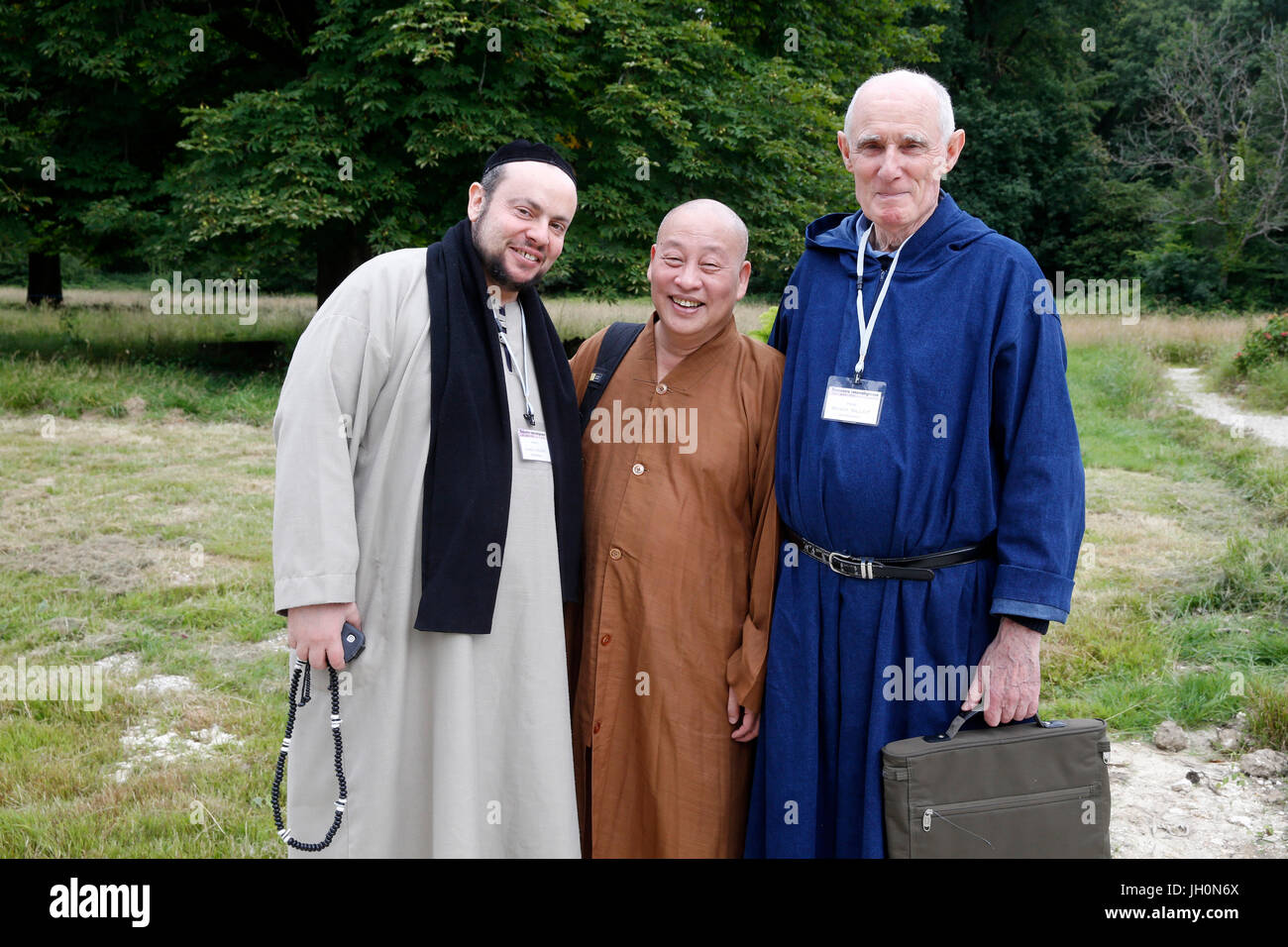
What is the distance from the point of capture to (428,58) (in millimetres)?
10906

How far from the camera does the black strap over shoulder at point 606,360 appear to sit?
308cm

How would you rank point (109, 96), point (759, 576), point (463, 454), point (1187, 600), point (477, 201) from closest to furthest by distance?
point (463, 454) → point (759, 576) → point (477, 201) → point (1187, 600) → point (109, 96)

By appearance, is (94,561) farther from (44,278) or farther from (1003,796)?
(44,278)

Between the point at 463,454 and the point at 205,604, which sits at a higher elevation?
the point at 463,454

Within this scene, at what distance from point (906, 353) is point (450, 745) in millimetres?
1511

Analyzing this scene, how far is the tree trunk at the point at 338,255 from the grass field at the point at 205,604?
108 inches

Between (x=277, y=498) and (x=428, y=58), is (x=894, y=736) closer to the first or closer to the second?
(x=277, y=498)

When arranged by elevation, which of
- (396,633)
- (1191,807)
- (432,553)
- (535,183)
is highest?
(535,183)

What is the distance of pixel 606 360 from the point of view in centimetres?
314

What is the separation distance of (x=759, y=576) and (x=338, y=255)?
1241 centimetres
